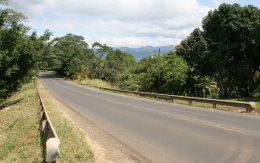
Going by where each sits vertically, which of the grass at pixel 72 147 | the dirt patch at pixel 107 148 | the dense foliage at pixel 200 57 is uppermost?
the dense foliage at pixel 200 57

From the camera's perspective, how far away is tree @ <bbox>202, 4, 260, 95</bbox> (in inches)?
1741

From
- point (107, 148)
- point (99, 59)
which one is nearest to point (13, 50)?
point (107, 148)

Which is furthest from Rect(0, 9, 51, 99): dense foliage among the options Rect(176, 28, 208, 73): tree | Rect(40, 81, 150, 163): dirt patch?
Rect(176, 28, 208, 73): tree

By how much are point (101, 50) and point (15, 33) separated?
5991cm

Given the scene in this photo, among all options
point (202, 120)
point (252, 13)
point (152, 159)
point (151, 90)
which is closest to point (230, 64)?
point (252, 13)

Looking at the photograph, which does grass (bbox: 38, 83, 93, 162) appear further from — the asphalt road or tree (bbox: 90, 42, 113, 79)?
tree (bbox: 90, 42, 113, 79)

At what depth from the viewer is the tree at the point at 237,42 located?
145ft

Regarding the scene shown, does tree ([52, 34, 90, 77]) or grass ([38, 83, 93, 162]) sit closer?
grass ([38, 83, 93, 162])

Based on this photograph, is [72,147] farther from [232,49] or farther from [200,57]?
[200,57]

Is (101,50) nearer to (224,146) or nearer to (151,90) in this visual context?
(151,90)

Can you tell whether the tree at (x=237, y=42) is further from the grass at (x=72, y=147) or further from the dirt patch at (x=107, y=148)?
the grass at (x=72, y=147)

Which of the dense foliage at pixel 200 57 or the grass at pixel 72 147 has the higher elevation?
the dense foliage at pixel 200 57

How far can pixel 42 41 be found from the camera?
4369cm

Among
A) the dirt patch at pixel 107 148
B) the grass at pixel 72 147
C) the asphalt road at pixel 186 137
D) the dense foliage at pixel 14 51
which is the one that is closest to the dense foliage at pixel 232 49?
the dense foliage at pixel 14 51
